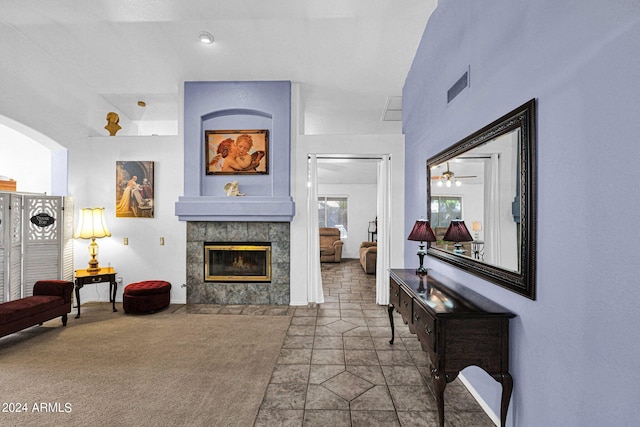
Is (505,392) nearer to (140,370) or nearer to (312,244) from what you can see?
(140,370)

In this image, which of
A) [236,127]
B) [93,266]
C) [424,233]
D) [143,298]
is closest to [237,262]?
[143,298]

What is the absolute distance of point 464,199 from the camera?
7.55ft

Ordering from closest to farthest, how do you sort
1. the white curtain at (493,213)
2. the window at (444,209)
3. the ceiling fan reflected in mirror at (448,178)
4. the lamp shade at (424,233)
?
the white curtain at (493,213) < the ceiling fan reflected in mirror at (448,178) < the window at (444,209) < the lamp shade at (424,233)

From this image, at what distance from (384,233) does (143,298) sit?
11.6 ft

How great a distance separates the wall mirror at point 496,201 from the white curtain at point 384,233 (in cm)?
162

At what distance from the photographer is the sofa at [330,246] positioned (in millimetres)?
8055

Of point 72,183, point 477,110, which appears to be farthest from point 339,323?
point 72,183

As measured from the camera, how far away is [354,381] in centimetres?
241

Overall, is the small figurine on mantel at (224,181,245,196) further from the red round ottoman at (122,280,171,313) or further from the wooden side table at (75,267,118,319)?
the wooden side table at (75,267,118,319)

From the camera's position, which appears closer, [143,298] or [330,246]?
[143,298]

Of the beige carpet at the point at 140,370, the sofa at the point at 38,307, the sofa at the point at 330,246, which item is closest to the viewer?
the beige carpet at the point at 140,370

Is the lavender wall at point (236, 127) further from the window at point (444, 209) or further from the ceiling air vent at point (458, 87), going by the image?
the ceiling air vent at point (458, 87)

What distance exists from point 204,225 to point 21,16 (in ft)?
9.84

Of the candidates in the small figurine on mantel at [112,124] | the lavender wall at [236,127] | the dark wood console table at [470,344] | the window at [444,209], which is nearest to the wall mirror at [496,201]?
the window at [444,209]
